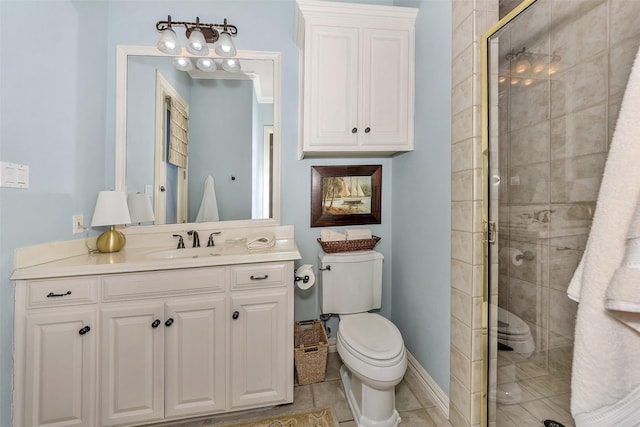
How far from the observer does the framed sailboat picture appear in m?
2.08

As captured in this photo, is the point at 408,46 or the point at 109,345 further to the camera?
the point at 408,46

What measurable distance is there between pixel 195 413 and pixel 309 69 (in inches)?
81.0

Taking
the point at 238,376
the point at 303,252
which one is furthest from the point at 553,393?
the point at 303,252

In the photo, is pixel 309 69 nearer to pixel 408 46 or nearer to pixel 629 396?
pixel 408 46

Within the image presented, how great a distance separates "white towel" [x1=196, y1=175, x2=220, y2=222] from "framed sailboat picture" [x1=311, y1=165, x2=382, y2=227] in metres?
0.72

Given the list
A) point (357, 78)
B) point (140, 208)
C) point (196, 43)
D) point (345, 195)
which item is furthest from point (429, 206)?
point (140, 208)

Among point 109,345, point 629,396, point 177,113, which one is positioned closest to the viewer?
point 629,396

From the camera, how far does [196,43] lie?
68.3 inches

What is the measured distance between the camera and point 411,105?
1783 mm

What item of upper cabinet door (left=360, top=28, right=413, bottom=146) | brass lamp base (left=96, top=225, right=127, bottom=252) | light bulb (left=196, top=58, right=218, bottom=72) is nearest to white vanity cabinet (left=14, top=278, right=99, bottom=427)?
brass lamp base (left=96, top=225, right=127, bottom=252)

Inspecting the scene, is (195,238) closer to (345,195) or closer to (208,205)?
(208,205)

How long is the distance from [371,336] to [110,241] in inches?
64.3

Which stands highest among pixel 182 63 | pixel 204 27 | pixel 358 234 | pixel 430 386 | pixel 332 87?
pixel 204 27

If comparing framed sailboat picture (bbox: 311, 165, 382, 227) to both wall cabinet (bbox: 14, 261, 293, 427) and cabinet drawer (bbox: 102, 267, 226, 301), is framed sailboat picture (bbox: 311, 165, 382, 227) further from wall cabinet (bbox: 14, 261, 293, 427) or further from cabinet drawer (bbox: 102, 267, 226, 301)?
cabinet drawer (bbox: 102, 267, 226, 301)
